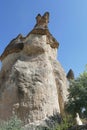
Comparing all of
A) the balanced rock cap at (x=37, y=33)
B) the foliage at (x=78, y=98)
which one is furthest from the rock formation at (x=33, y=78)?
the foliage at (x=78, y=98)

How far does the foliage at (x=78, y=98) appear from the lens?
75.4 ft

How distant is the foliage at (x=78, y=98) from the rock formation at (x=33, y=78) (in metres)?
1.13

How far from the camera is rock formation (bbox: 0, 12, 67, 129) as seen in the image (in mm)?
22125

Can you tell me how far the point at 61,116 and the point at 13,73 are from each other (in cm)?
471

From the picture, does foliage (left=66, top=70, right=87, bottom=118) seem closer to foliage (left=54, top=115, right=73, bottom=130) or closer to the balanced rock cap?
foliage (left=54, top=115, right=73, bottom=130)

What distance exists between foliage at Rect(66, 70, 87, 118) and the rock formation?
1.13 metres

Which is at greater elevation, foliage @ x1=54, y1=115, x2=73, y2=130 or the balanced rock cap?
the balanced rock cap

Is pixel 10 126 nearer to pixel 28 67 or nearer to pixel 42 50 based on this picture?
pixel 28 67

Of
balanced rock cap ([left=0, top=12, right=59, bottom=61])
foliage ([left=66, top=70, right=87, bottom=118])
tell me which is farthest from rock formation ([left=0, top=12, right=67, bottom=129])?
foliage ([left=66, top=70, right=87, bottom=118])

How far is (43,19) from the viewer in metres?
29.5

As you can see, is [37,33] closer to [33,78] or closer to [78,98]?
[33,78]

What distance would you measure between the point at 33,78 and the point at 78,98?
3.57 meters

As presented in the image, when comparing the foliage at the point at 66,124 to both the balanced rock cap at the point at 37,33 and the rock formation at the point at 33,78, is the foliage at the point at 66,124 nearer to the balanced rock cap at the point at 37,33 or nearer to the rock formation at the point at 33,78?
the rock formation at the point at 33,78

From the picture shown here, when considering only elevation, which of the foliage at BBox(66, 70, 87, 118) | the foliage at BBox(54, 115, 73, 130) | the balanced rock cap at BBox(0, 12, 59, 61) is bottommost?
the foliage at BBox(54, 115, 73, 130)
